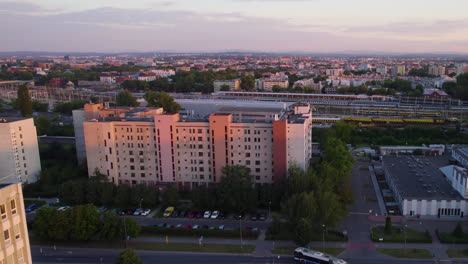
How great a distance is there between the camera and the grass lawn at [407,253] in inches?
660

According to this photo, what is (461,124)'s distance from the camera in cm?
4431

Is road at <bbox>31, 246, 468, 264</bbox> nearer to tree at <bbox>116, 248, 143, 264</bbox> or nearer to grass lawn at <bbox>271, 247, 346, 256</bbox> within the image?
grass lawn at <bbox>271, 247, 346, 256</bbox>

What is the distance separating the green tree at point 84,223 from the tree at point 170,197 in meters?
Result: 5.09

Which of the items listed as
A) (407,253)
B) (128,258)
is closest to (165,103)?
(128,258)

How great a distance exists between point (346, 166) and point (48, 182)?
66.9 ft

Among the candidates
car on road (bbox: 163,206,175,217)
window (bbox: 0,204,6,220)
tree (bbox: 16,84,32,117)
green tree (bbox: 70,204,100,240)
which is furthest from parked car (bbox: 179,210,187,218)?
tree (bbox: 16,84,32,117)

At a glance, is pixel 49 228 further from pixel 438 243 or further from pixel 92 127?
pixel 438 243

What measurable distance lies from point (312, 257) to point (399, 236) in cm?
536

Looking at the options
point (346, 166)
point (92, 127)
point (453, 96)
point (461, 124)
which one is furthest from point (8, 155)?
point (453, 96)

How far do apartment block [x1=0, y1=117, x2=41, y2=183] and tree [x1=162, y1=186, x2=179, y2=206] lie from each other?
1059 centimetres

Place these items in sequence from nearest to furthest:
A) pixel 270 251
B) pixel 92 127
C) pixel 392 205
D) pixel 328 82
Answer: pixel 270 251
pixel 392 205
pixel 92 127
pixel 328 82

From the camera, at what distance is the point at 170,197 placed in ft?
74.4

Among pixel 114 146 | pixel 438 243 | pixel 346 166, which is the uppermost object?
pixel 114 146

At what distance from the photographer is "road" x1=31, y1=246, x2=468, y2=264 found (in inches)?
653
